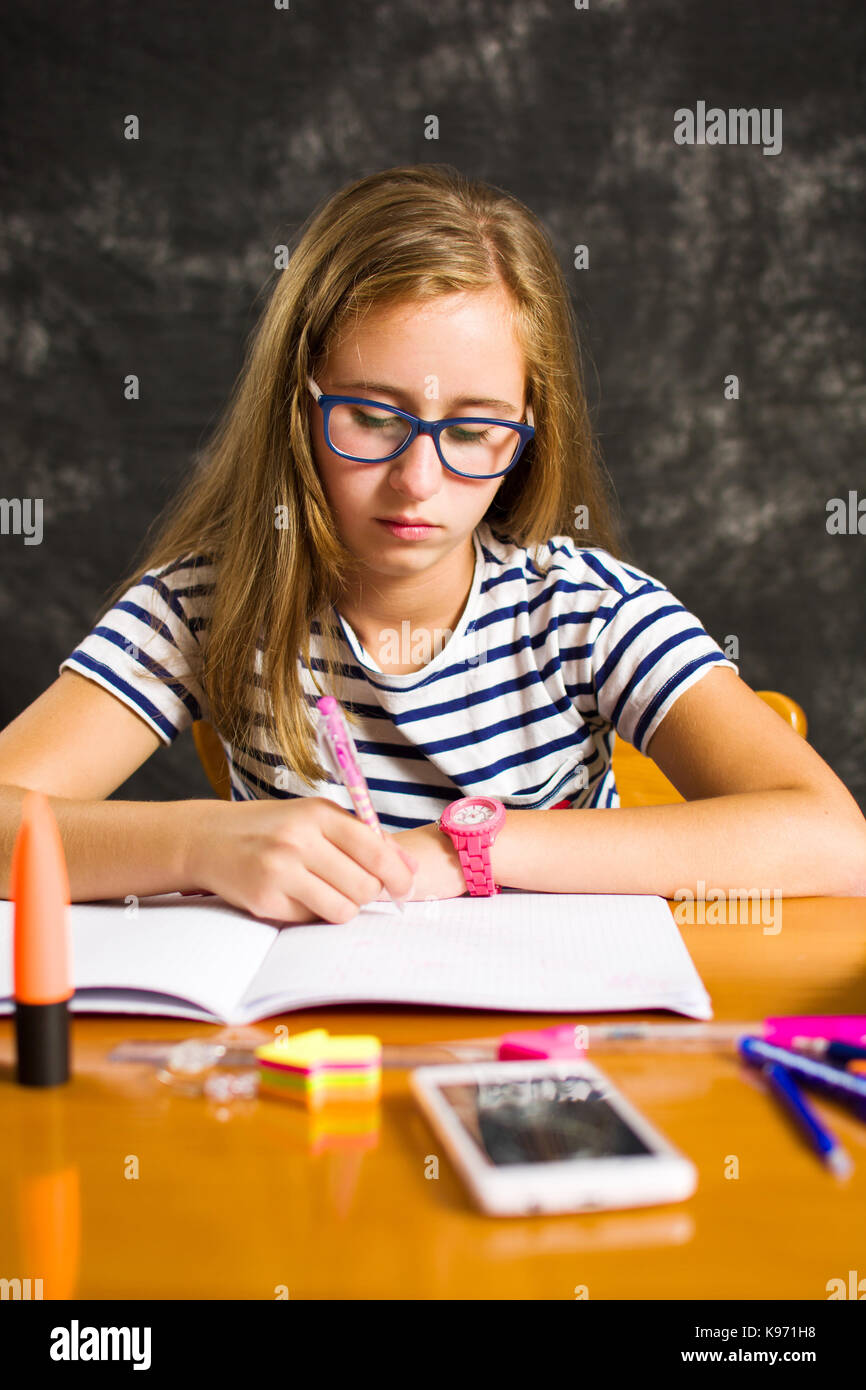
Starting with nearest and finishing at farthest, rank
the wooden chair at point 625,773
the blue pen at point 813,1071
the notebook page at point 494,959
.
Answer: the blue pen at point 813,1071
the notebook page at point 494,959
the wooden chair at point 625,773

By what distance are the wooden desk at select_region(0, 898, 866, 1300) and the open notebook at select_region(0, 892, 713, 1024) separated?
0.20 ft

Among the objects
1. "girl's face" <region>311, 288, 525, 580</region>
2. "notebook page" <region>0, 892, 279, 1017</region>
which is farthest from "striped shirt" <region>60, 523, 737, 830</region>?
"notebook page" <region>0, 892, 279, 1017</region>

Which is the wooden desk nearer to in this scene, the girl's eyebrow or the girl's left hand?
the girl's left hand

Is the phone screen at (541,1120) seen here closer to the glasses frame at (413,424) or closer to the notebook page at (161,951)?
the notebook page at (161,951)

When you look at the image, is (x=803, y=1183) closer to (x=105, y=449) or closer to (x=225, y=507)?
(x=225, y=507)

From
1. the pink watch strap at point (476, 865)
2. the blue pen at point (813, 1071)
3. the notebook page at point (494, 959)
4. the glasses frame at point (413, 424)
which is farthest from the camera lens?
the glasses frame at point (413, 424)

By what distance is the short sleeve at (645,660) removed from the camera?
4.38 feet

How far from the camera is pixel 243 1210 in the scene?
0.55 m

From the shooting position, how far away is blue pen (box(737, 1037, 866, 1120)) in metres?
0.65

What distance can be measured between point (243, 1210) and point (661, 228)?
8.29 feet

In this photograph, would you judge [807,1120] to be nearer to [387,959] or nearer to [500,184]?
[387,959]

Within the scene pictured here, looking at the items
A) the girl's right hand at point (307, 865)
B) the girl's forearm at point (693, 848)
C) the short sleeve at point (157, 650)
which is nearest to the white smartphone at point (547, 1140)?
the girl's right hand at point (307, 865)

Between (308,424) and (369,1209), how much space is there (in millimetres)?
1005
